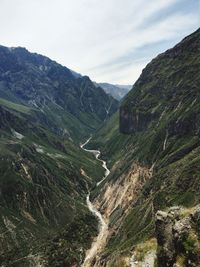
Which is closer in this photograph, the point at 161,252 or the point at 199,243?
the point at 199,243

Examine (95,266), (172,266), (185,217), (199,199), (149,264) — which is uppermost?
(185,217)

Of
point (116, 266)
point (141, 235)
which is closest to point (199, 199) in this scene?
point (141, 235)

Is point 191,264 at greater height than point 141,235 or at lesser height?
greater

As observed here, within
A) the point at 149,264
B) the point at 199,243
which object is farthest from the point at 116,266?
the point at 199,243

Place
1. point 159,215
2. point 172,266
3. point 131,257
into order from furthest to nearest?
point 131,257, point 159,215, point 172,266

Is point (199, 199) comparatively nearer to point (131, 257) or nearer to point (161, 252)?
point (131, 257)

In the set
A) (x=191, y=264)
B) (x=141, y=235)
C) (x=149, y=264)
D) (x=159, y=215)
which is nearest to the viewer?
(x=191, y=264)
